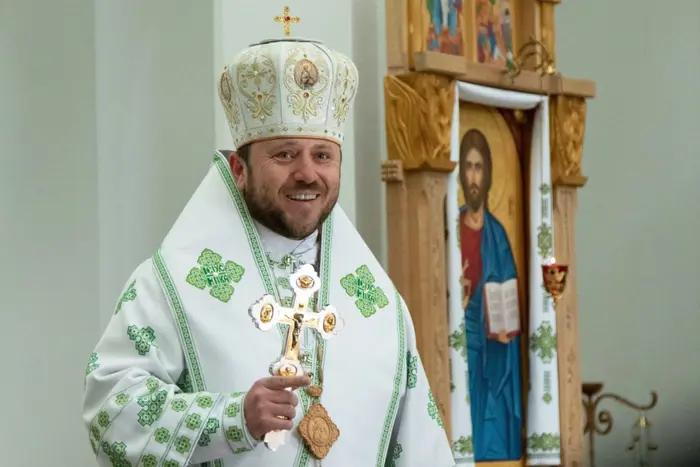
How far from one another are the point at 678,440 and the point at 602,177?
6.09 feet

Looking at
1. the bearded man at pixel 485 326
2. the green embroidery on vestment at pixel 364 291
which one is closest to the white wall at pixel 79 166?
the bearded man at pixel 485 326

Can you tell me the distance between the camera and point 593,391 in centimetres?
814

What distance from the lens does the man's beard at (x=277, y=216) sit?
441cm

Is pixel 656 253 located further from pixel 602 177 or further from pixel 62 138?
pixel 62 138

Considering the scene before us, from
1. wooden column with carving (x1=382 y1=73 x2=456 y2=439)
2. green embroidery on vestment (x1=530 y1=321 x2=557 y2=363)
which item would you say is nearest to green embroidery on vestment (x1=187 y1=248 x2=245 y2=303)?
wooden column with carving (x1=382 y1=73 x2=456 y2=439)

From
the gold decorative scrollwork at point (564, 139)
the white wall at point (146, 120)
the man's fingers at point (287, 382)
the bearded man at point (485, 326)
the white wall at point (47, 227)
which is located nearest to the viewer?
the man's fingers at point (287, 382)

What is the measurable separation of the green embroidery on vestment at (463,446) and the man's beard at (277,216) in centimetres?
219

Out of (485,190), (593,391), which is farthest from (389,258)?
(593,391)

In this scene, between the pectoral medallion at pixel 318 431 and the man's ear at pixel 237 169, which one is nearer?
the pectoral medallion at pixel 318 431

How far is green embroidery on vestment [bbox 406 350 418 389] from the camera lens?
4.67 m

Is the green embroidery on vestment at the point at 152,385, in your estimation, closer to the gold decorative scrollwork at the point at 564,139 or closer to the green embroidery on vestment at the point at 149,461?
the green embroidery on vestment at the point at 149,461

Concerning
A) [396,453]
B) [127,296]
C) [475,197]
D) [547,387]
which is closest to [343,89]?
[127,296]

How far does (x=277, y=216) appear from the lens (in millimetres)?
4414

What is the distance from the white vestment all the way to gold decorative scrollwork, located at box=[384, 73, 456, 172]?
5.04 feet
